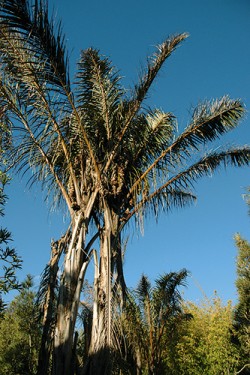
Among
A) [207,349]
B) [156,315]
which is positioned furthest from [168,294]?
[207,349]

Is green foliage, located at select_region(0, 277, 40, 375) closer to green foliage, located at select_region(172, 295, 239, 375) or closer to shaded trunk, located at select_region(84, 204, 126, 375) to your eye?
green foliage, located at select_region(172, 295, 239, 375)

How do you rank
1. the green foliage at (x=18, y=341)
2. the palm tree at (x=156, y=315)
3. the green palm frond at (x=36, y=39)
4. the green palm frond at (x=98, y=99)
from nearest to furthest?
1. the green palm frond at (x=36, y=39)
2. the green palm frond at (x=98, y=99)
3. the palm tree at (x=156, y=315)
4. the green foliage at (x=18, y=341)

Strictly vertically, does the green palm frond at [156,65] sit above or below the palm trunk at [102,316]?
above

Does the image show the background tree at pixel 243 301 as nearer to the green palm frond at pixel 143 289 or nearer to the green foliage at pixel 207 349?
the green foliage at pixel 207 349

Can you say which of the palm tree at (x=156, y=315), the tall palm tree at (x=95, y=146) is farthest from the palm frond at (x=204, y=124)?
the palm tree at (x=156, y=315)

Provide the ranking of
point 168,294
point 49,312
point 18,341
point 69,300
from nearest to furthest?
1. point 69,300
2. point 49,312
3. point 168,294
4. point 18,341

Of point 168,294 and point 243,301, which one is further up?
point 243,301

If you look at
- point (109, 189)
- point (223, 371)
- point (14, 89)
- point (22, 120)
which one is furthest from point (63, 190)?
point (223, 371)

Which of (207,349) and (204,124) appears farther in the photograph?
(207,349)

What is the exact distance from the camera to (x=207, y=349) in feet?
57.2

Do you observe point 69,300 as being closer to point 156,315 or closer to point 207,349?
point 156,315

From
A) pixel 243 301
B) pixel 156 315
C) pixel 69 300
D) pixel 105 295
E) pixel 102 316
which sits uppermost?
pixel 243 301

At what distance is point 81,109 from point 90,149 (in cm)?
130

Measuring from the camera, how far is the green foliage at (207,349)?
16.7 metres
